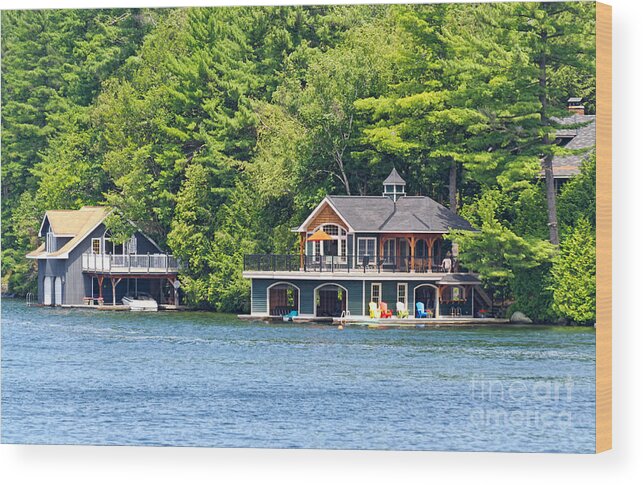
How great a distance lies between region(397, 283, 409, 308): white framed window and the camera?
27747 millimetres

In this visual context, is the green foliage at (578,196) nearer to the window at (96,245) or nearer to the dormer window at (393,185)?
the dormer window at (393,185)

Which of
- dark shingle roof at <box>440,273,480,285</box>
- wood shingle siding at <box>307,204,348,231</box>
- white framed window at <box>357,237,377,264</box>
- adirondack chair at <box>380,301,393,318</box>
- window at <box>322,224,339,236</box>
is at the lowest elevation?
adirondack chair at <box>380,301,393,318</box>

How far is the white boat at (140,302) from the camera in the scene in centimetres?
2940

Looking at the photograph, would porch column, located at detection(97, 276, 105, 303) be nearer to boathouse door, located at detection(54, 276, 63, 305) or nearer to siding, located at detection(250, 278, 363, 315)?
boathouse door, located at detection(54, 276, 63, 305)

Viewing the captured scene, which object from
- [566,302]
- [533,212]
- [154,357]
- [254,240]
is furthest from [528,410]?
[254,240]

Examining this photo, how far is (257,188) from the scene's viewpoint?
30.6 metres

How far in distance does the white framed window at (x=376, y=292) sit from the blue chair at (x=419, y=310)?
0.62 m

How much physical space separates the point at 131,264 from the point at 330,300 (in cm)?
423

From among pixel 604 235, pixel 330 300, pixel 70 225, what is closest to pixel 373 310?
pixel 330 300

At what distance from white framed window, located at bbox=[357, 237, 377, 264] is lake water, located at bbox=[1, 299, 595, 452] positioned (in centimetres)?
181

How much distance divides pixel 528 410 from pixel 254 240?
7.72 m

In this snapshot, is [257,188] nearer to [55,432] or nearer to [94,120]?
[94,120]

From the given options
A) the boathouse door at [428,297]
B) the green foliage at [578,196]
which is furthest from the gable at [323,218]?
the green foliage at [578,196]

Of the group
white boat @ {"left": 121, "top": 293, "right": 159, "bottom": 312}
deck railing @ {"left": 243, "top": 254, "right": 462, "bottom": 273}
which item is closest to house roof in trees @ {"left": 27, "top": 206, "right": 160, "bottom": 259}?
white boat @ {"left": 121, "top": 293, "right": 159, "bottom": 312}
